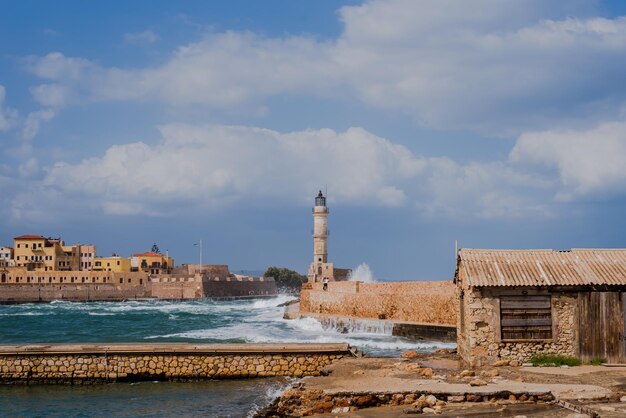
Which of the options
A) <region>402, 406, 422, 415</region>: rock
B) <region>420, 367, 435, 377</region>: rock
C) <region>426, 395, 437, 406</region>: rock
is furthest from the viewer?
<region>420, 367, 435, 377</region>: rock

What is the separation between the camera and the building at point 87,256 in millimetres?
120938

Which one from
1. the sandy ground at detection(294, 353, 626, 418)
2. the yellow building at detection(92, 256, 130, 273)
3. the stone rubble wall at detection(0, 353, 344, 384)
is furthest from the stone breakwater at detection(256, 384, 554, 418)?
the yellow building at detection(92, 256, 130, 273)

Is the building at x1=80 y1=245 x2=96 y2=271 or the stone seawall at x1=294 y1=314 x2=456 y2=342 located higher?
the building at x1=80 y1=245 x2=96 y2=271

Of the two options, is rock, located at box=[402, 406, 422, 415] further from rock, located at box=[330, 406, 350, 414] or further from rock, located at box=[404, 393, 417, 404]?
rock, located at box=[330, 406, 350, 414]

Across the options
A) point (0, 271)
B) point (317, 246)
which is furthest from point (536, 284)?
point (0, 271)

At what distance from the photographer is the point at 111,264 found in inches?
4764

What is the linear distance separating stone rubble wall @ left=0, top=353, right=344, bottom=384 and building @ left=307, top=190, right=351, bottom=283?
56531 millimetres

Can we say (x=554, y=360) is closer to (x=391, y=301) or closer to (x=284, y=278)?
(x=391, y=301)

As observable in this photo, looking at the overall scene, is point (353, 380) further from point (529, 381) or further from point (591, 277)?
point (591, 277)

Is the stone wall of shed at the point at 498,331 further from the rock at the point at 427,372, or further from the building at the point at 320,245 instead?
the building at the point at 320,245

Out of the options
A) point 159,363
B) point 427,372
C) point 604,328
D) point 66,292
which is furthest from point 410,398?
point 66,292

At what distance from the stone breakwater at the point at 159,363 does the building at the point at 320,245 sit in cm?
5651

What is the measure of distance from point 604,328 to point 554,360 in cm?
151

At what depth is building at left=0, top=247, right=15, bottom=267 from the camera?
119438 mm
